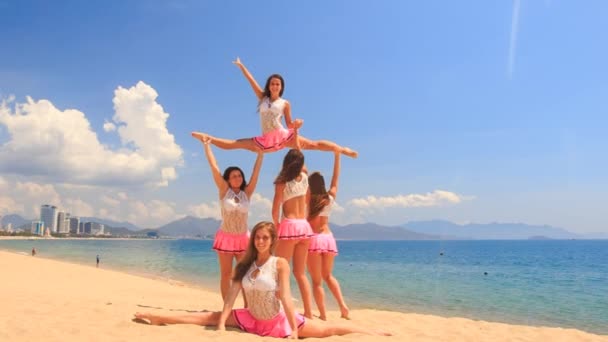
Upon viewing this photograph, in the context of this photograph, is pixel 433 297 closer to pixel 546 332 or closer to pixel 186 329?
pixel 546 332

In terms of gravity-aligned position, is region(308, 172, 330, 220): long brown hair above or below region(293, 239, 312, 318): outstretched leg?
above

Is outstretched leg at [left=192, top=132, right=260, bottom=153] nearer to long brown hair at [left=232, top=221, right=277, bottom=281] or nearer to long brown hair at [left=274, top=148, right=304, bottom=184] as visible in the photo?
long brown hair at [left=274, top=148, right=304, bottom=184]

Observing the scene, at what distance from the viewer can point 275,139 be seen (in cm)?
767

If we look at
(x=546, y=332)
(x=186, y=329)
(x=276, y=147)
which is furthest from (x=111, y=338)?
(x=546, y=332)

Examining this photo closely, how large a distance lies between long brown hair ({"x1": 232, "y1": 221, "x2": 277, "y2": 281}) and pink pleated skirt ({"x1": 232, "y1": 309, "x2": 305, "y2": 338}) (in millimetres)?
566

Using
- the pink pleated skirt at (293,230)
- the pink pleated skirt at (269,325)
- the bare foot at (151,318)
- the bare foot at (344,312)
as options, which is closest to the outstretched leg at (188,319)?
the bare foot at (151,318)

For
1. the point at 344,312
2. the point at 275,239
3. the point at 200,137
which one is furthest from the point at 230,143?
the point at 344,312

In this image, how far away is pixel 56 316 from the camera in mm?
6703

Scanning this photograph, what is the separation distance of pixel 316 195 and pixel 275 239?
2090mm

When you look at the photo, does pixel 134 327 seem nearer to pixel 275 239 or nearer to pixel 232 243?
pixel 232 243

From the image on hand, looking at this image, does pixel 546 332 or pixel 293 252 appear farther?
pixel 546 332

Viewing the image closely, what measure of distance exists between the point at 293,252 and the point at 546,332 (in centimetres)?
556

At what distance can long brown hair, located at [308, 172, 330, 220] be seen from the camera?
7.80 meters

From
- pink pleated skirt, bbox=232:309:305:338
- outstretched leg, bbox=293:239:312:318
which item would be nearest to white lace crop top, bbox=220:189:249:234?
outstretched leg, bbox=293:239:312:318
